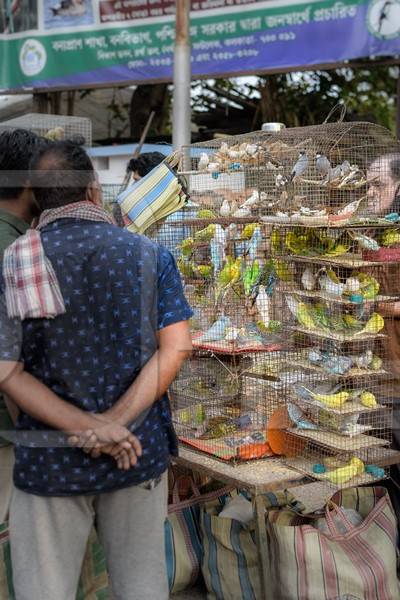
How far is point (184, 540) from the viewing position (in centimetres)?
300

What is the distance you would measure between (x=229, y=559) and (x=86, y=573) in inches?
26.4

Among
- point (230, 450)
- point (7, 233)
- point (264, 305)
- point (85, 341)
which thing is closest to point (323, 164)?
point (264, 305)

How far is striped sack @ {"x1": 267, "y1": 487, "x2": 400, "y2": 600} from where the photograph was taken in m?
2.54

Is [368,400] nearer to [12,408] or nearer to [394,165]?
[394,165]

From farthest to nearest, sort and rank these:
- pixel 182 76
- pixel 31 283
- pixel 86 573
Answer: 1. pixel 182 76
2. pixel 86 573
3. pixel 31 283

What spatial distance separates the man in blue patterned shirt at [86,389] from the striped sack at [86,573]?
390mm

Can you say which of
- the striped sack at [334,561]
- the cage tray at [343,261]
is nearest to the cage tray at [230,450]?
the striped sack at [334,561]

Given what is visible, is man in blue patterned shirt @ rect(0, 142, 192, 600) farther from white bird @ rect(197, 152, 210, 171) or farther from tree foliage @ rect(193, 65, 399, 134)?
tree foliage @ rect(193, 65, 399, 134)

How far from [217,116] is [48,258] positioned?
7472 millimetres

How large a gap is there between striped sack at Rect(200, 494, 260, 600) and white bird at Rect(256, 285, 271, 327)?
768 mm

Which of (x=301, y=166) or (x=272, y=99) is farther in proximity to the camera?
(x=272, y=99)

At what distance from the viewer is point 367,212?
2.92m

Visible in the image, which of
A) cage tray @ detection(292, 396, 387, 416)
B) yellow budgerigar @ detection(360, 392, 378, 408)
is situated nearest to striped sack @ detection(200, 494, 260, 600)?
cage tray @ detection(292, 396, 387, 416)

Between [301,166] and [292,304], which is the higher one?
[301,166]
